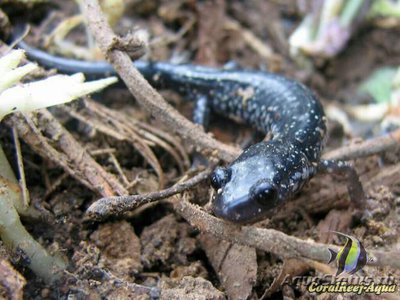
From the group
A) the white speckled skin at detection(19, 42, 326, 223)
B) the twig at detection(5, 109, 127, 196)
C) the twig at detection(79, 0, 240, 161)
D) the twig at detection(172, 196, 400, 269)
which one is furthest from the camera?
the twig at detection(79, 0, 240, 161)

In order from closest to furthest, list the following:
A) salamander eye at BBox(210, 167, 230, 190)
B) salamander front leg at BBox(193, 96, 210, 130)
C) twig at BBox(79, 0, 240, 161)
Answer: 1. salamander eye at BBox(210, 167, 230, 190)
2. twig at BBox(79, 0, 240, 161)
3. salamander front leg at BBox(193, 96, 210, 130)

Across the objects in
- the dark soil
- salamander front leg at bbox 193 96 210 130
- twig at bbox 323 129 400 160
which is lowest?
the dark soil

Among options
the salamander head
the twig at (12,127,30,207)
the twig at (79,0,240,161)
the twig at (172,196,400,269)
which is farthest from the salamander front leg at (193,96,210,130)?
the twig at (12,127,30,207)

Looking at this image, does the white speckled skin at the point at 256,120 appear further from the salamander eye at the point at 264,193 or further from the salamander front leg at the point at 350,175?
the salamander front leg at the point at 350,175

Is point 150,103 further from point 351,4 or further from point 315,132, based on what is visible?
point 351,4

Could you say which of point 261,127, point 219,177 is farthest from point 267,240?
point 261,127

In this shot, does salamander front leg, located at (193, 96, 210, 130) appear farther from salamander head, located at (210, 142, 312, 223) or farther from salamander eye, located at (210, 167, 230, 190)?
salamander eye, located at (210, 167, 230, 190)

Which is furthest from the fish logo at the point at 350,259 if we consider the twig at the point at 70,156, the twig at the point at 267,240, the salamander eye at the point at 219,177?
the twig at the point at 70,156

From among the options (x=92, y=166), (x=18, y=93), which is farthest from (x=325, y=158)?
(x=18, y=93)
